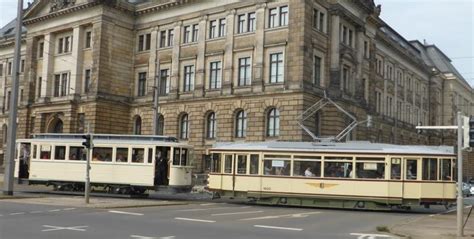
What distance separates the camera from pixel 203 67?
53.1 meters

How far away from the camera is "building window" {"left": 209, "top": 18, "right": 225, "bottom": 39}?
5241 centimetres

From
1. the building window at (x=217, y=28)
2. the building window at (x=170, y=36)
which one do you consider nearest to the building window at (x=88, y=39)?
the building window at (x=170, y=36)

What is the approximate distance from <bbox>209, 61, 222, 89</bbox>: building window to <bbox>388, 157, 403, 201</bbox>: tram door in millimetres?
28825

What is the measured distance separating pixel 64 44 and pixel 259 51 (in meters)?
22.7

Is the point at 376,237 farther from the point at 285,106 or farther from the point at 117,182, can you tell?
the point at 285,106

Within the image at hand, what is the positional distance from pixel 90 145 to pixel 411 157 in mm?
13183

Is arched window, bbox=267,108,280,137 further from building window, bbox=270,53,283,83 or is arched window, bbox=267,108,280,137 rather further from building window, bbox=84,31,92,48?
building window, bbox=84,31,92,48

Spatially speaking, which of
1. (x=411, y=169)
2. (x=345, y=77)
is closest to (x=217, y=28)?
(x=345, y=77)

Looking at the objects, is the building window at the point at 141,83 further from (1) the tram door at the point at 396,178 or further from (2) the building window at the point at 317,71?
(1) the tram door at the point at 396,178

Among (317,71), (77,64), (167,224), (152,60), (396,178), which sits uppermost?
(152,60)

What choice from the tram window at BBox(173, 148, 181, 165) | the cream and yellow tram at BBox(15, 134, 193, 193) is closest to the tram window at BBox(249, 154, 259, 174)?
the cream and yellow tram at BBox(15, 134, 193, 193)

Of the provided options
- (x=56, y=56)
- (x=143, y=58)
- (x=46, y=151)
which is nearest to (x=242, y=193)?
(x=46, y=151)

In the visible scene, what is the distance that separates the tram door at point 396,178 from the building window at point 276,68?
24.1 meters

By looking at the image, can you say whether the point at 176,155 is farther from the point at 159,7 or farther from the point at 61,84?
the point at 61,84
